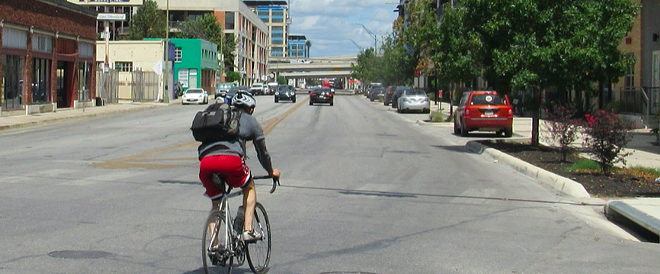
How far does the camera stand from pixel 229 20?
118 meters

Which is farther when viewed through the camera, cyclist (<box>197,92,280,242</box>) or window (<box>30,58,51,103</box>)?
window (<box>30,58,51,103</box>)

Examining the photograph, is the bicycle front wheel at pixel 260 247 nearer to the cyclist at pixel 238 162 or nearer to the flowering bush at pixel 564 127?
the cyclist at pixel 238 162

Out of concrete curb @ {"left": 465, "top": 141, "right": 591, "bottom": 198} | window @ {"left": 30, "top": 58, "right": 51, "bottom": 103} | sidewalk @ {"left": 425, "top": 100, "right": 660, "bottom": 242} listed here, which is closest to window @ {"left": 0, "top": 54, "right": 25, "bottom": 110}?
window @ {"left": 30, "top": 58, "right": 51, "bottom": 103}

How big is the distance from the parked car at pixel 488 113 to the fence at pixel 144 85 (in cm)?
3879

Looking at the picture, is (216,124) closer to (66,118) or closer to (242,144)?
(242,144)

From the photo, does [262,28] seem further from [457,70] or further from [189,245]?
[189,245]

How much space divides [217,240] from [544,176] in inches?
388

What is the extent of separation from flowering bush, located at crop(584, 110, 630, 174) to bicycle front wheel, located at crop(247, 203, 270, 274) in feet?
29.3

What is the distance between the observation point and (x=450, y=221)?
404 inches

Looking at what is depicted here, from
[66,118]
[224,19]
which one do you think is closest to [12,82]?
[66,118]

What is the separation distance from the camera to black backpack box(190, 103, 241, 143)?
621 cm

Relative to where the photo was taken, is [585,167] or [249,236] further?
[585,167]

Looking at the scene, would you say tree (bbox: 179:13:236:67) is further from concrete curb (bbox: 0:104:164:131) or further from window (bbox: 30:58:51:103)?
window (bbox: 30:58:51:103)

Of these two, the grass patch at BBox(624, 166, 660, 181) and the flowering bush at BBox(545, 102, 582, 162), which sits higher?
the flowering bush at BBox(545, 102, 582, 162)
